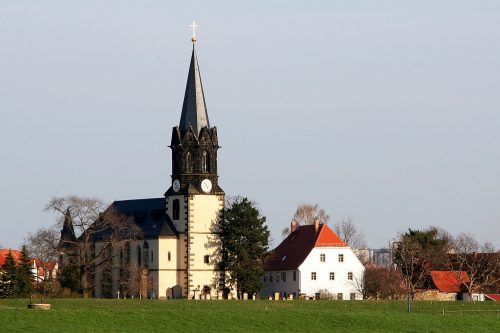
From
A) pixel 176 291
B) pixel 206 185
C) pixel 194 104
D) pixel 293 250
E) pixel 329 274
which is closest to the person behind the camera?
pixel 176 291

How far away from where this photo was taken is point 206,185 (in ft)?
395

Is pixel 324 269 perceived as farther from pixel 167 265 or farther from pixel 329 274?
pixel 167 265

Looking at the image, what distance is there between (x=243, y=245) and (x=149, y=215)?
33.1 ft

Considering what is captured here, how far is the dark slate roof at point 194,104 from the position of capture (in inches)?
4729

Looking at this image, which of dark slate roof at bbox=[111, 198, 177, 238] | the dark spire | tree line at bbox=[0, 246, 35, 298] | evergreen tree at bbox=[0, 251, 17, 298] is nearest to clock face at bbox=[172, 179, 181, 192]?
dark slate roof at bbox=[111, 198, 177, 238]

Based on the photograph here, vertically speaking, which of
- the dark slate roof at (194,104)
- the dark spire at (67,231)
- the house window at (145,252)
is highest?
the dark slate roof at (194,104)

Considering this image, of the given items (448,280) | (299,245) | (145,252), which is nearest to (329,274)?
(299,245)

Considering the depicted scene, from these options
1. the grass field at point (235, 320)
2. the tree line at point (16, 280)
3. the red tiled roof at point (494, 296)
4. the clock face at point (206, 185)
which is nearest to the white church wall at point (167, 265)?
the clock face at point (206, 185)

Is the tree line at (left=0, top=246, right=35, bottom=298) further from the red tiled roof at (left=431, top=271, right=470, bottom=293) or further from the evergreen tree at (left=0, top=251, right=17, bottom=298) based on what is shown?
the red tiled roof at (left=431, top=271, right=470, bottom=293)

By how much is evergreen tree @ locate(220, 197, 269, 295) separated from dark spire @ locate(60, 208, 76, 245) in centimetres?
1196

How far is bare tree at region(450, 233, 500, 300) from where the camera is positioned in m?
128

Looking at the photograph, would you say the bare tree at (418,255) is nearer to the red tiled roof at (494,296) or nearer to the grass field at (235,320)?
the red tiled roof at (494,296)

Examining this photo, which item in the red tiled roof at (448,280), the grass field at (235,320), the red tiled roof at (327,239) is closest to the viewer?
the grass field at (235,320)

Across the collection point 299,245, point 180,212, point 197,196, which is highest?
point 197,196
